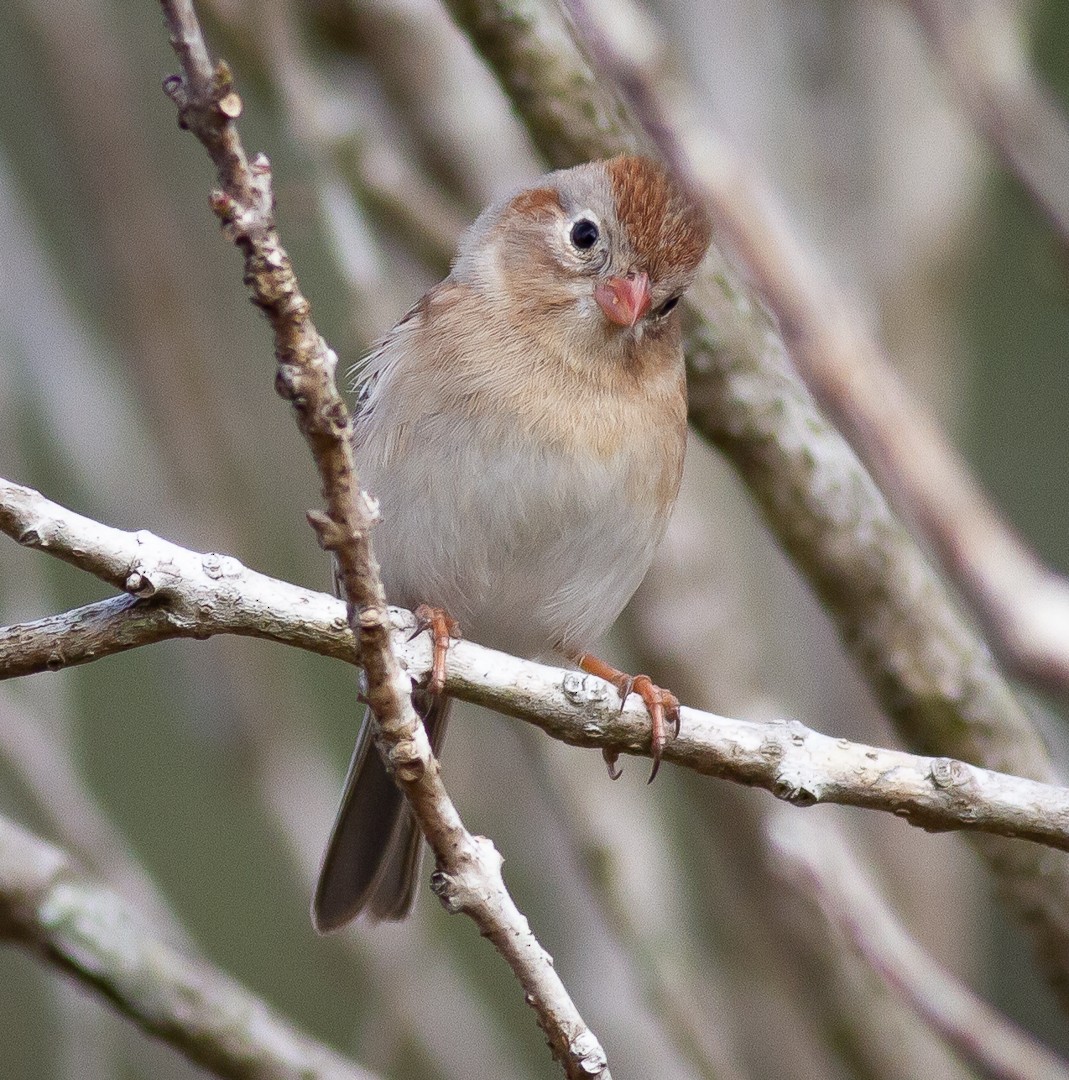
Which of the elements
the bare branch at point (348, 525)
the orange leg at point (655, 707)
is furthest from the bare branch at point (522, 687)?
the bare branch at point (348, 525)

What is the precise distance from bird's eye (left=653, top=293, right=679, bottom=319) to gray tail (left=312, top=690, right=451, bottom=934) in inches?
33.7

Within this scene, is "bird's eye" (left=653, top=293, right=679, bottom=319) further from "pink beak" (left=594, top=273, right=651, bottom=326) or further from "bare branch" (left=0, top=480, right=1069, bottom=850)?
"bare branch" (left=0, top=480, right=1069, bottom=850)

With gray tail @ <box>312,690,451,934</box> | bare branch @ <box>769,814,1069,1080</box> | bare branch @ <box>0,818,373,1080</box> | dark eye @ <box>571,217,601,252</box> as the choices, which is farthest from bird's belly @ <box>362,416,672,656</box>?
bare branch @ <box>0,818,373,1080</box>

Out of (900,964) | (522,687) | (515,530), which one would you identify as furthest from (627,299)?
(900,964)

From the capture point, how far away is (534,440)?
281cm

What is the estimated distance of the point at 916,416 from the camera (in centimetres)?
282

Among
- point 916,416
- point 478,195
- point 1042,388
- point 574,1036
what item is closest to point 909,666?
point 916,416

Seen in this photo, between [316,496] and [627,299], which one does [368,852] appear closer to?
[627,299]

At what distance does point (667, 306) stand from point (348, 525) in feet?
4.90

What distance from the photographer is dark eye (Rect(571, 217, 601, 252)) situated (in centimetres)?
301

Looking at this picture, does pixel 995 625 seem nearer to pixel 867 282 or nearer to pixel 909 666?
pixel 909 666

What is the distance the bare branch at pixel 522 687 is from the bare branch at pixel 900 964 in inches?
29.9

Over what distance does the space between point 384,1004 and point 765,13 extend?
307 centimetres

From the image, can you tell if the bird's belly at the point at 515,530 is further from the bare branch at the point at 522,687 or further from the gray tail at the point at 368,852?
the bare branch at the point at 522,687
